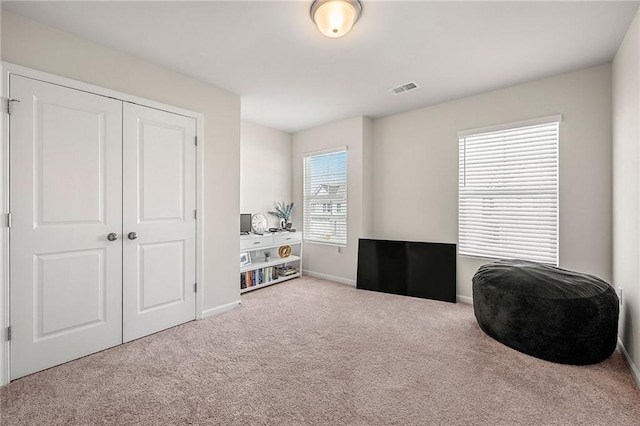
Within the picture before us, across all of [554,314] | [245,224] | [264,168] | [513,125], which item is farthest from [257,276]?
[513,125]

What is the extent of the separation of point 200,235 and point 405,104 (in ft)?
9.93

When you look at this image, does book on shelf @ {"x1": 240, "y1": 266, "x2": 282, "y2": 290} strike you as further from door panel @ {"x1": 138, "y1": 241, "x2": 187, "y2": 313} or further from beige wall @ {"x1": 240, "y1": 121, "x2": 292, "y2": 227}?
door panel @ {"x1": 138, "y1": 241, "x2": 187, "y2": 313}

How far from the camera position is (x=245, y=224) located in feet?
13.9

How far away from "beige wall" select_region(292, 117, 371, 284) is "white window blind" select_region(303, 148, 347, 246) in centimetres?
11

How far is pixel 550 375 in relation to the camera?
2.03 metres

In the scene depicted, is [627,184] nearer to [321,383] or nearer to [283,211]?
[321,383]

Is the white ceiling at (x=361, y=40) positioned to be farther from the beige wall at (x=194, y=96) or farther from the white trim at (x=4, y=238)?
the white trim at (x=4, y=238)

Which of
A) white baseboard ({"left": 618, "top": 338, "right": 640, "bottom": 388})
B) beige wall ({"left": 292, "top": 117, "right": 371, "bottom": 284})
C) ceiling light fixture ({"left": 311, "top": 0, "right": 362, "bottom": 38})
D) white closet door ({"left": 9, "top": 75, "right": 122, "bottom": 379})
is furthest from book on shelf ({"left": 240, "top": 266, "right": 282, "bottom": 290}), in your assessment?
white baseboard ({"left": 618, "top": 338, "right": 640, "bottom": 388})

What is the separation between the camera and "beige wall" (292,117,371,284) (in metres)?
4.34

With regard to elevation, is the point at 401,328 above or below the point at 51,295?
below

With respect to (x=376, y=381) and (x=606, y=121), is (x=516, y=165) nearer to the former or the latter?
(x=606, y=121)

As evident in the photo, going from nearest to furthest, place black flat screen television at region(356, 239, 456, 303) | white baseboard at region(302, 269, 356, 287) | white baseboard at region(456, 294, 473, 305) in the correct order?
white baseboard at region(456, 294, 473, 305)
black flat screen television at region(356, 239, 456, 303)
white baseboard at region(302, 269, 356, 287)

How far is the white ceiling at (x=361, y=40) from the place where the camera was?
197cm

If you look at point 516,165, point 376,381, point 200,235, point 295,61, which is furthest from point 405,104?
point 376,381
